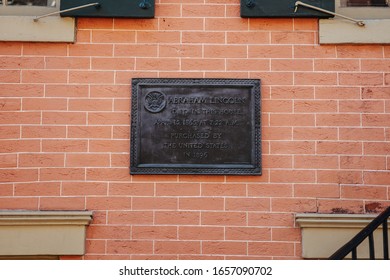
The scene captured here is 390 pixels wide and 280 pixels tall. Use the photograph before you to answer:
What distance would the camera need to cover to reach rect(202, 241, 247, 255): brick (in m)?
A: 4.77

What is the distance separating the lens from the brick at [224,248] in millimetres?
4770

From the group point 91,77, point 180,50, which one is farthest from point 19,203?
point 180,50

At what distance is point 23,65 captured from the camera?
5.04 meters

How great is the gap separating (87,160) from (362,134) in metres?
2.47

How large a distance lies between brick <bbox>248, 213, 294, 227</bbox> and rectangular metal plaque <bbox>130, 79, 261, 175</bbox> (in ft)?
1.54

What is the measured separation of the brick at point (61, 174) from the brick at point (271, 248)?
162 centimetres

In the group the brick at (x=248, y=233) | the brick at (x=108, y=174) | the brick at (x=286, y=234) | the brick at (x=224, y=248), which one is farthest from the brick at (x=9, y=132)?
the brick at (x=286, y=234)

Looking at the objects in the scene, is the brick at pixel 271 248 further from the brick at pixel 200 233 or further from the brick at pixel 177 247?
the brick at pixel 177 247

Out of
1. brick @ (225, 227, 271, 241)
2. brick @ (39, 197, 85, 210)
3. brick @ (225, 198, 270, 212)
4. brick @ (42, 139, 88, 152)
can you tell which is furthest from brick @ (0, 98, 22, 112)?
brick @ (225, 227, 271, 241)

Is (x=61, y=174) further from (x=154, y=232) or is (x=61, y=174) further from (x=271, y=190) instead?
(x=271, y=190)

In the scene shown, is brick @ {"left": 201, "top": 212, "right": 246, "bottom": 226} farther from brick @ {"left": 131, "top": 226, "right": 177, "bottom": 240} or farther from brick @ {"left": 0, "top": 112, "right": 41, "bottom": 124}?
brick @ {"left": 0, "top": 112, "right": 41, "bottom": 124}

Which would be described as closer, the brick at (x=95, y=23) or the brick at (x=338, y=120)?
the brick at (x=338, y=120)

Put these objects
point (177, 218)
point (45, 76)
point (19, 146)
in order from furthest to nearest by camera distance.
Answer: point (45, 76) → point (19, 146) → point (177, 218)

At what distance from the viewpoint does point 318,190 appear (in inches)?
190
